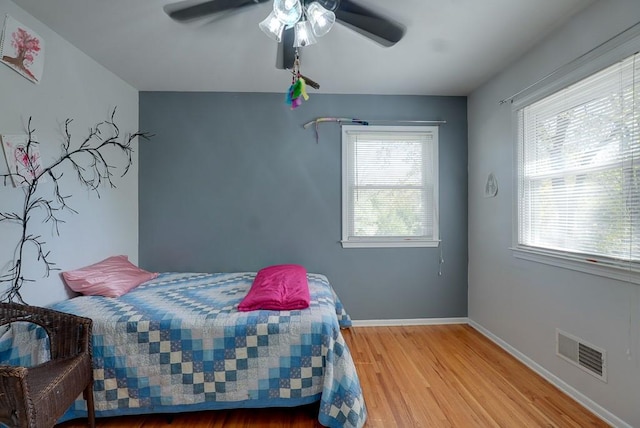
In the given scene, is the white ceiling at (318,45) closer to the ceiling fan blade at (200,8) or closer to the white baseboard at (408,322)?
the ceiling fan blade at (200,8)

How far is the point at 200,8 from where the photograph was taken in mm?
1497

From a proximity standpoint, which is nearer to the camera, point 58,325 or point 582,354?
point 58,325

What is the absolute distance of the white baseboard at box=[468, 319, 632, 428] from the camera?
1625mm

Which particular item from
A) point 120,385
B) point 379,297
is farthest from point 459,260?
point 120,385

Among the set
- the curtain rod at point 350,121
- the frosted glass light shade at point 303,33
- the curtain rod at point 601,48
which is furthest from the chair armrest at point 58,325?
the curtain rod at point 601,48

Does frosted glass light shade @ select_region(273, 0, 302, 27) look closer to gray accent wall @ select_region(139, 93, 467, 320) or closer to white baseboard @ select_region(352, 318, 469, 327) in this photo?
gray accent wall @ select_region(139, 93, 467, 320)

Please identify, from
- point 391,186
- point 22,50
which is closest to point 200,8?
point 22,50

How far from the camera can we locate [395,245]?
303 cm

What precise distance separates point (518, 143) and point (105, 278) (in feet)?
11.6

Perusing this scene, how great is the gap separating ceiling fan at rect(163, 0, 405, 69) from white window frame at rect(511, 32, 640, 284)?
1.19 meters

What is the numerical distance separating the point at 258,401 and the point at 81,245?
1.86 metres

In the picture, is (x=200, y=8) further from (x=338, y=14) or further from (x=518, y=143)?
(x=518, y=143)

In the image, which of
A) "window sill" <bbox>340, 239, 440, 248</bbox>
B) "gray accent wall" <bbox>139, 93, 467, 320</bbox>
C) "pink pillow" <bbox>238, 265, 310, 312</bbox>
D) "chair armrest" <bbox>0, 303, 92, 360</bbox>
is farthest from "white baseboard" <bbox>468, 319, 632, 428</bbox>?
"chair armrest" <bbox>0, 303, 92, 360</bbox>

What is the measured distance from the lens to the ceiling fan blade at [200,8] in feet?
4.83
